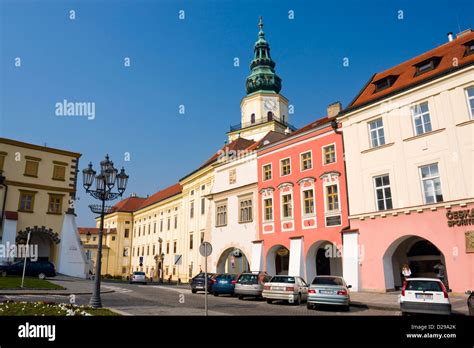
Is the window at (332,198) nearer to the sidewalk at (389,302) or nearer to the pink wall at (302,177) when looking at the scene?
the pink wall at (302,177)

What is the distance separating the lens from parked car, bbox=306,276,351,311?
1517 cm

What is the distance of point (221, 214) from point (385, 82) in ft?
65.0

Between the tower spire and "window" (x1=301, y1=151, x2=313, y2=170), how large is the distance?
93.3ft

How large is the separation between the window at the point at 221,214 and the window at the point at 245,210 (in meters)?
2.68

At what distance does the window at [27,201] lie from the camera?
1362 inches

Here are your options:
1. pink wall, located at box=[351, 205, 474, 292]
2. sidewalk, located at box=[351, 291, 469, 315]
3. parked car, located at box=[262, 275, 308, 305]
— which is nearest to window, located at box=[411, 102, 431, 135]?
pink wall, located at box=[351, 205, 474, 292]

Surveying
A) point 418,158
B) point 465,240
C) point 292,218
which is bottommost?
point 465,240

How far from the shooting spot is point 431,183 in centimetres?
2038

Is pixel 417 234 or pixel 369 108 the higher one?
pixel 369 108

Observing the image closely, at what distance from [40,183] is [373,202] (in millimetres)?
31217

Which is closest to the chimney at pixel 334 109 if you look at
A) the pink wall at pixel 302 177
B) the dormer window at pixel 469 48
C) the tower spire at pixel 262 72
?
the pink wall at pixel 302 177
